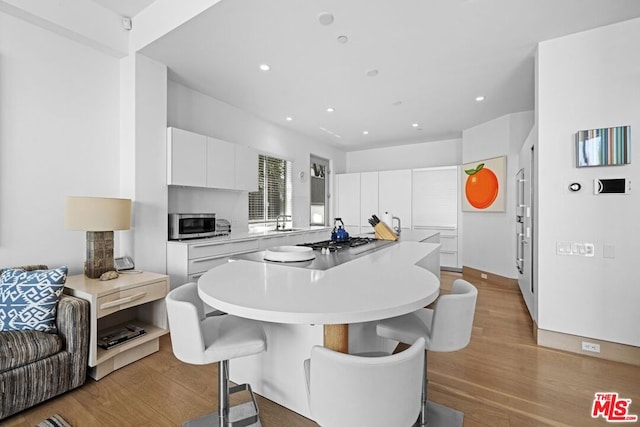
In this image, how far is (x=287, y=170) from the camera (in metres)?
5.52

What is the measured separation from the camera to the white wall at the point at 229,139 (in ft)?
11.9

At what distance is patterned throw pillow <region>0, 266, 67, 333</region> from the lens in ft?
6.15

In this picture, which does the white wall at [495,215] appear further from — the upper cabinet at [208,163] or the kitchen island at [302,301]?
the upper cabinet at [208,163]

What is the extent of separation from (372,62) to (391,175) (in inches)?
141

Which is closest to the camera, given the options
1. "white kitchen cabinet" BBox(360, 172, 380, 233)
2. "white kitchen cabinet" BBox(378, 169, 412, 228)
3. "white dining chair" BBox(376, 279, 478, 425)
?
"white dining chair" BBox(376, 279, 478, 425)

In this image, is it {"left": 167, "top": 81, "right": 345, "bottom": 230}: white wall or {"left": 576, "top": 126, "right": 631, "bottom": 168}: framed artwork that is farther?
{"left": 167, "top": 81, "right": 345, "bottom": 230}: white wall

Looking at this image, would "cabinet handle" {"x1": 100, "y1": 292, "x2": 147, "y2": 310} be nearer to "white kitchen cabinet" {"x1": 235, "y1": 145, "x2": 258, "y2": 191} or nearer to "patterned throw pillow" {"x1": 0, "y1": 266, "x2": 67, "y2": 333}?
"patterned throw pillow" {"x1": 0, "y1": 266, "x2": 67, "y2": 333}

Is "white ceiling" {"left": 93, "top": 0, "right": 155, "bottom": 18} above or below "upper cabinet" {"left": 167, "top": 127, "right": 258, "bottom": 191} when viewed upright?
above

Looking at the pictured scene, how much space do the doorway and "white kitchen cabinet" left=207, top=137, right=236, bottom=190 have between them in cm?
254

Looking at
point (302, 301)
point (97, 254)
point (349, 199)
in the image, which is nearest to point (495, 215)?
point (349, 199)

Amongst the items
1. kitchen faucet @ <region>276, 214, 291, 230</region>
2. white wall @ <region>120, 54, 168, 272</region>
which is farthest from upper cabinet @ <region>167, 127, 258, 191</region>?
kitchen faucet @ <region>276, 214, 291, 230</region>

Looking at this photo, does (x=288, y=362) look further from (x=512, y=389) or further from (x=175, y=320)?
(x=512, y=389)

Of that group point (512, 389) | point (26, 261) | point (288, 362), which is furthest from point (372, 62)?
point (26, 261)

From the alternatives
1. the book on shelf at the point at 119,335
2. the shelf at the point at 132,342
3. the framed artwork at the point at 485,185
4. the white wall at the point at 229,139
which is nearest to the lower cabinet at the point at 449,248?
the framed artwork at the point at 485,185
